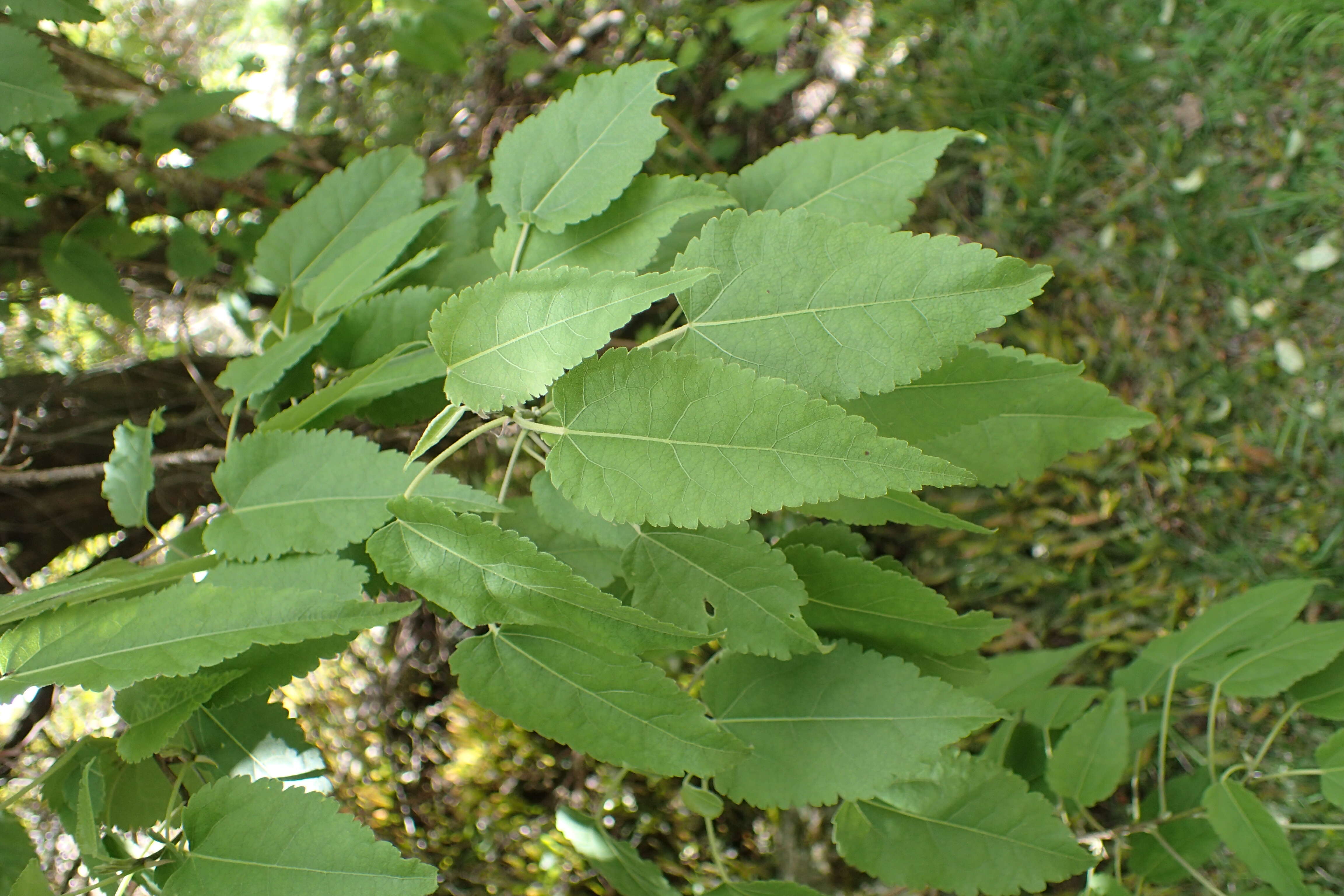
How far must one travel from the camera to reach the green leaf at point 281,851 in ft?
2.25

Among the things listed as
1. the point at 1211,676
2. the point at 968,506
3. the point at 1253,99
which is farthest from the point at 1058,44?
the point at 1211,676

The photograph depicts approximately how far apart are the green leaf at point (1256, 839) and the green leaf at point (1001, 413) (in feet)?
2.05

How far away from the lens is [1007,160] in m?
2.44

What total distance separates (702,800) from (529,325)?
588 mm

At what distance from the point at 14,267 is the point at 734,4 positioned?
7.40ft

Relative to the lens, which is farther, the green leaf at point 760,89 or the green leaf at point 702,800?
the green leaf at point 760,89

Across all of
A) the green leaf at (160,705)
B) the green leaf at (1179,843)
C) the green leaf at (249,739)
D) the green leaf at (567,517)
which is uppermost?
the green leaf at (567,517)

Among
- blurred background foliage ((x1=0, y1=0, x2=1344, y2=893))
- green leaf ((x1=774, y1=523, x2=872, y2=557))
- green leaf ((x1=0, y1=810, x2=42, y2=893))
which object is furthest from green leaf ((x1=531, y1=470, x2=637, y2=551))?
blurred background foliage ((x1=0, y1=0, x2=1344, y2=893))

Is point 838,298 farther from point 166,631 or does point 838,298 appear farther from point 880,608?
point 166,631

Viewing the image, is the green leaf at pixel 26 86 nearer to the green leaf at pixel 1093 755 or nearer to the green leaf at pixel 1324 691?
the green leaf at pixel 1093 755

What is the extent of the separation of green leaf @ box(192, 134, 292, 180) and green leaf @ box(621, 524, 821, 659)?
4.60 feet

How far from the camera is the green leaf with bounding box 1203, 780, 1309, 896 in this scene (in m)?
1.10

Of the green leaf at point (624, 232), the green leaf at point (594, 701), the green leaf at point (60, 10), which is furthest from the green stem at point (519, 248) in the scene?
the green leaf at point (60, 10)

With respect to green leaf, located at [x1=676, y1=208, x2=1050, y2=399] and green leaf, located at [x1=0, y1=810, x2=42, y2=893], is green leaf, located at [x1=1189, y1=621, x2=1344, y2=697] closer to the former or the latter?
green leaf, located at [x1=676, y1=208, x2=1050, y2=399]
